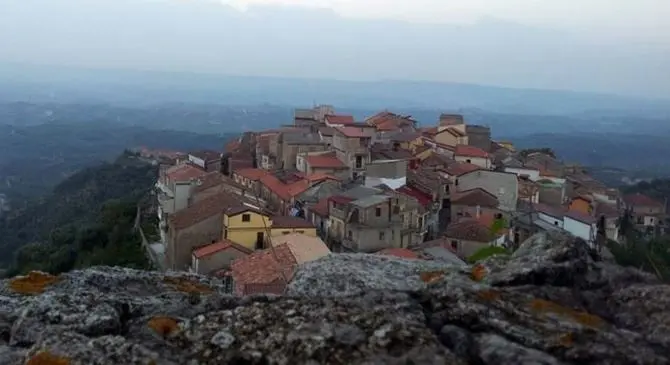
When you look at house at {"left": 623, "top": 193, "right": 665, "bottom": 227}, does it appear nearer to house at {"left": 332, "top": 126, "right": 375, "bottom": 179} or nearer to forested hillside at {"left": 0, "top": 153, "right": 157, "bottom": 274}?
house at {"left": 332, "top": 126, "right": 375, "bottom": 179}

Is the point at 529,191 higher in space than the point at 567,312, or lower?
lower

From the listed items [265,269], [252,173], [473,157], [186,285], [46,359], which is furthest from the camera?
[473,157]

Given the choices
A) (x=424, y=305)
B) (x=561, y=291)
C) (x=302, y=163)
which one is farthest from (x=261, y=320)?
(x=302, y=163)

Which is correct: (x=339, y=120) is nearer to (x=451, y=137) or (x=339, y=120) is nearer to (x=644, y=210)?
(x=451, y=137)

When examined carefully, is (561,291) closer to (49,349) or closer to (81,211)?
(49,349)

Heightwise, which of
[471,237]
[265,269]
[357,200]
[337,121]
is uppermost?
[337,121]

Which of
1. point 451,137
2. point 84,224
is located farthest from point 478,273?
point 451,137

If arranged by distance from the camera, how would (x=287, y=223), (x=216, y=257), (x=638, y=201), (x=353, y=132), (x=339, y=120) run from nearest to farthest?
(x=216, y=257), (x=287, y=223), (x=353, y=132), (x=339, y=120), (x=638, y=201)
